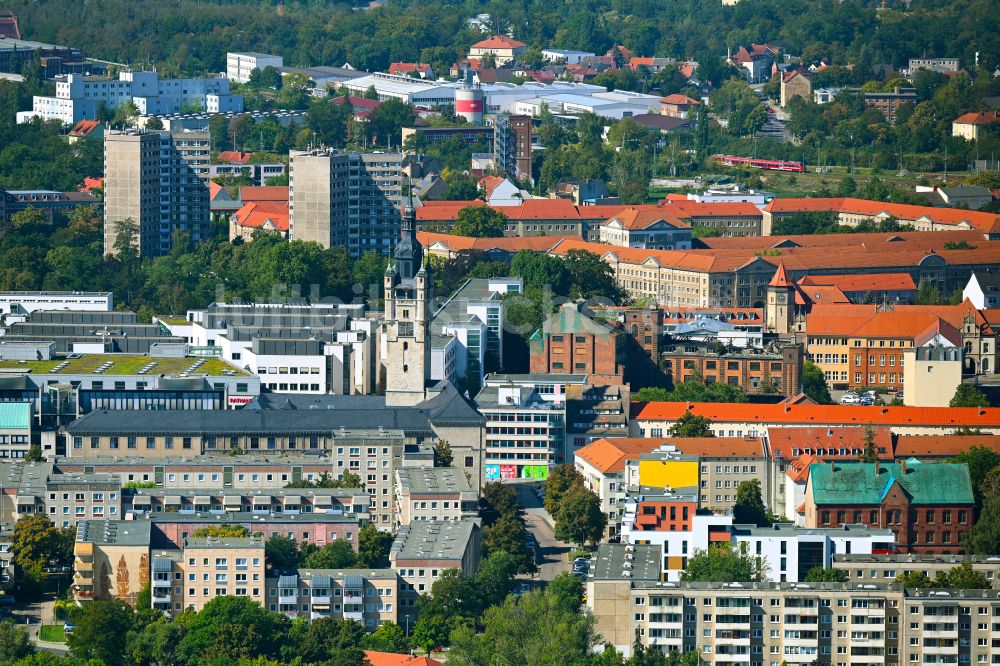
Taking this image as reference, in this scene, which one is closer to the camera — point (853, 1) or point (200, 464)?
point (200, 464)

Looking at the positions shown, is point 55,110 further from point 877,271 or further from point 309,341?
point 309,341

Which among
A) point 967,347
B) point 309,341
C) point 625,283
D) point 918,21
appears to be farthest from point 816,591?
point 918,21

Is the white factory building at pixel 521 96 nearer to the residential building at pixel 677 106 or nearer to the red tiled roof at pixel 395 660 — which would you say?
the residential building at pixel 677 106

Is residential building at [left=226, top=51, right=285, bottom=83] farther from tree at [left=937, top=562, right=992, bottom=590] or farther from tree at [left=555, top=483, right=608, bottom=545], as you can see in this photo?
tree at [left=937, top=562, right=992, bottom=590]

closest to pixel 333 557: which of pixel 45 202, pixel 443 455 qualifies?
pixel 443 455

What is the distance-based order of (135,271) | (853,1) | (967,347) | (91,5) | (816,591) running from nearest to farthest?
(816,591) < (967,347) < (135,271) < (91,5) < (853,1)

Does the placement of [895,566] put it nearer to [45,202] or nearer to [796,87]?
[45,202]
